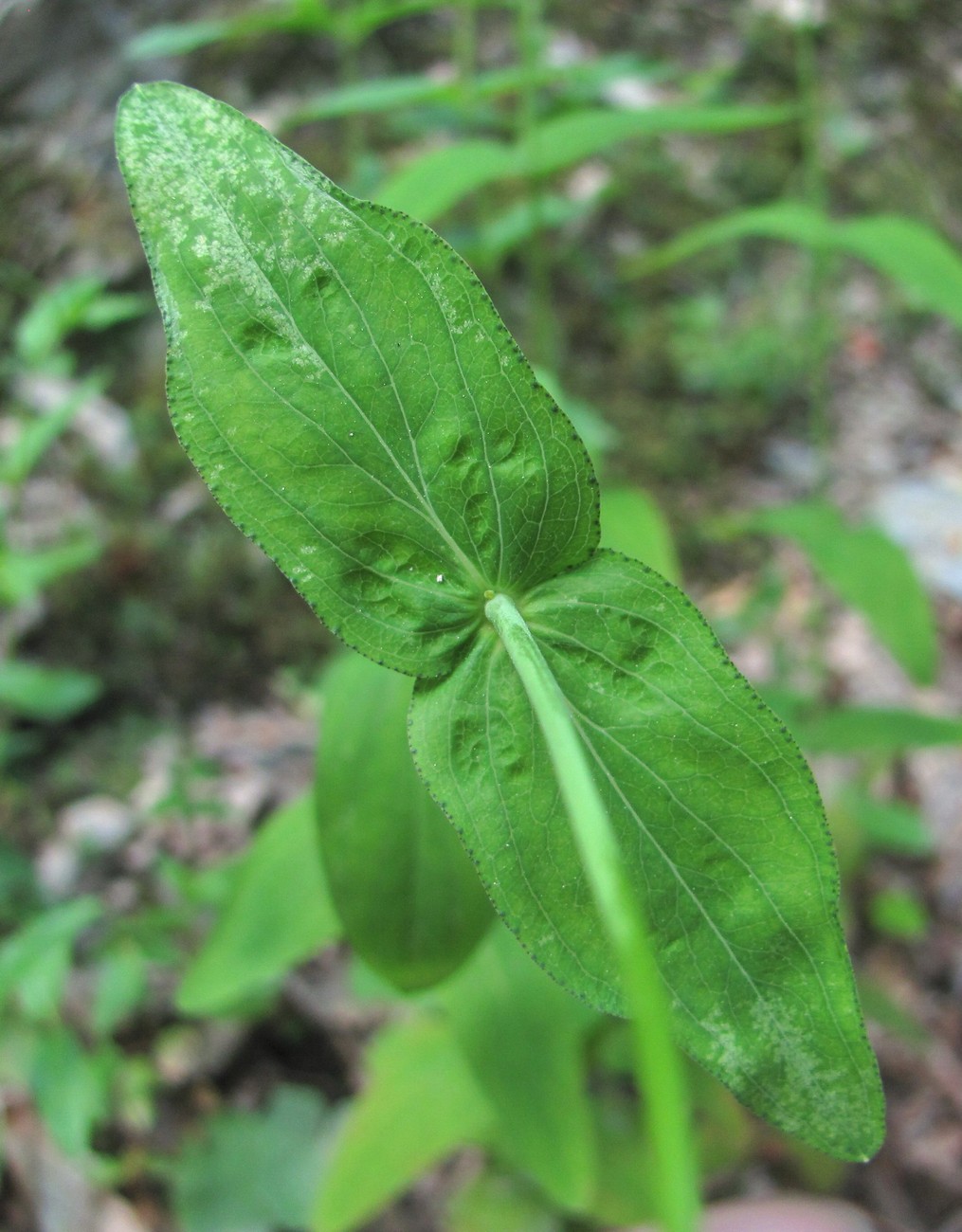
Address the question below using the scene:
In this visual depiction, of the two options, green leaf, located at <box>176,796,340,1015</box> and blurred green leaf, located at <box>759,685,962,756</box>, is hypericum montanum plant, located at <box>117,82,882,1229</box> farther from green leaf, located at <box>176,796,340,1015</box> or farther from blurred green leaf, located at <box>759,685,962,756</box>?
blurred green leaf, located at <box>759,685,962,756</box>

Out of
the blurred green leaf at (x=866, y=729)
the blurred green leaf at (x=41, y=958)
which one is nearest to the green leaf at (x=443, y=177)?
the blurred green leaf at (x=866, y=729)

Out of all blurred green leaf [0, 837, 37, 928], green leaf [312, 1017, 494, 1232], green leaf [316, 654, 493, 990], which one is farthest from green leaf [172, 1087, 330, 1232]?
green leaf [316, 654, 493, 990]

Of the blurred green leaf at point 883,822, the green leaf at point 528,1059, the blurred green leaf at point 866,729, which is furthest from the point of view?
the blurred green leaf at point 883,822

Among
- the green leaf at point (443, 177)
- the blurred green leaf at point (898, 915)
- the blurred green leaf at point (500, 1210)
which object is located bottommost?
the blurred green leaf at point (898, 915)

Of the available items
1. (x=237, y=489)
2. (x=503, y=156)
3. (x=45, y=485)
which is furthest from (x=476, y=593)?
(x=45, y=485)

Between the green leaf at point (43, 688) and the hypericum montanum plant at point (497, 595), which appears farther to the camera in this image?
the green leaf at point (43, 688)

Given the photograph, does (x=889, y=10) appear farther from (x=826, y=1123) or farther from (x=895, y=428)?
(x=826, y=1123)

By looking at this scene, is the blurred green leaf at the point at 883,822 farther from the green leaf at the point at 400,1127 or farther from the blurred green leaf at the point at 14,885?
the blurred green leaf at the point at 14,885

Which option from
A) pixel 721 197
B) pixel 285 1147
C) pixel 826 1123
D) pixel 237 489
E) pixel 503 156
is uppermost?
pixel 237 489
